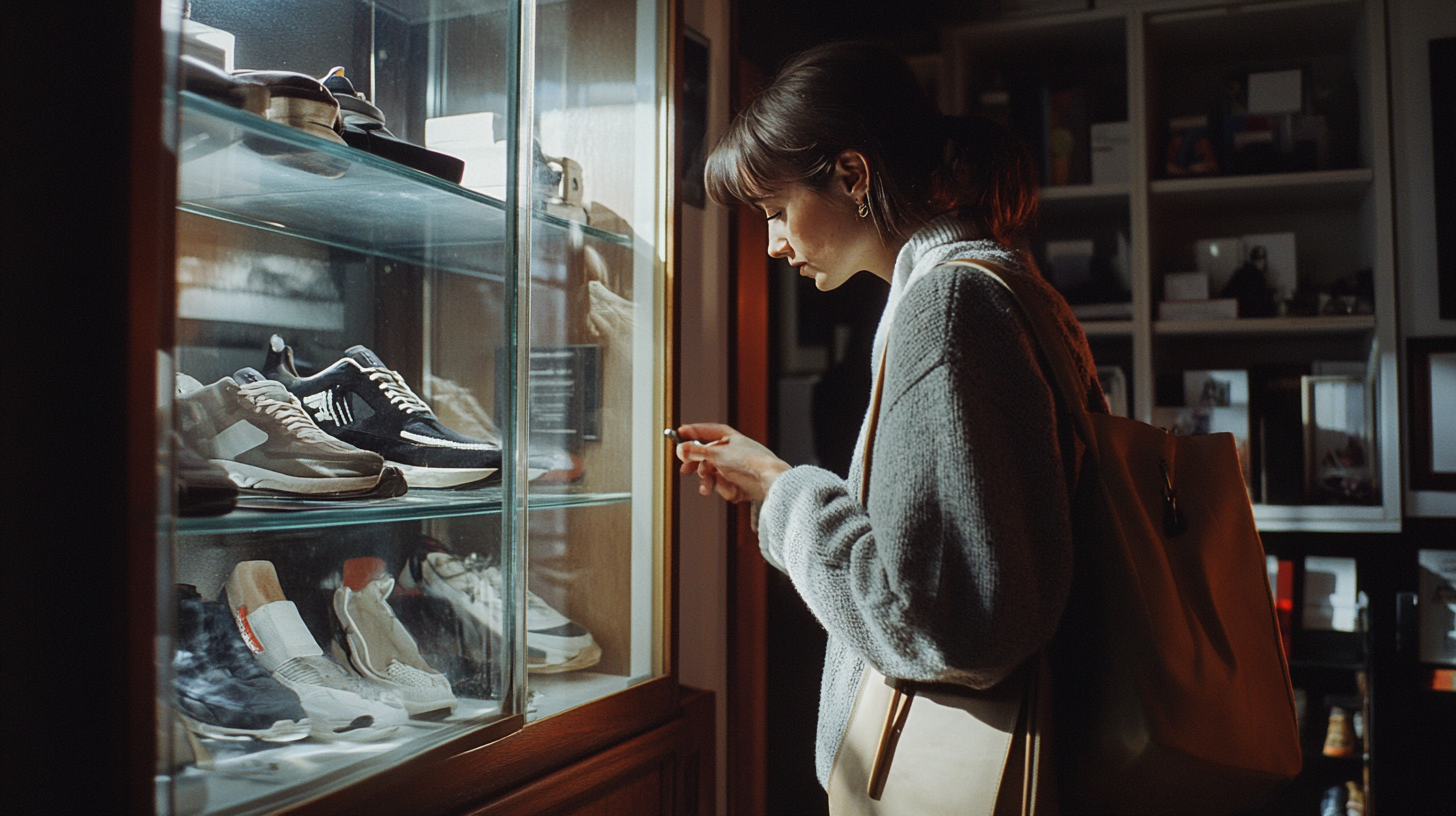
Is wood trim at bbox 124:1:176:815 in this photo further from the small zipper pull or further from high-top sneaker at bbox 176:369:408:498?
the small zipper pull

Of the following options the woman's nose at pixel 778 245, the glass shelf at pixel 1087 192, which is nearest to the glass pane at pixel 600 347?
the woman's nose at pixel 778 245

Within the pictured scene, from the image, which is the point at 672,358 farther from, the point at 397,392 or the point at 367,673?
the point at 367,673

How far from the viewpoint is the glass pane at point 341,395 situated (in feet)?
2.98

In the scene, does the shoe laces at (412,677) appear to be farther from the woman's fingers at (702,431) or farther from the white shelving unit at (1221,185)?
the white shelving unit at (1221,185)

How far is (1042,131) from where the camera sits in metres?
2.58

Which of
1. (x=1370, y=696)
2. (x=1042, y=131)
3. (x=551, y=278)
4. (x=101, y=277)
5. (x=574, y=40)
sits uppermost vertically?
(x=1042, y=131)

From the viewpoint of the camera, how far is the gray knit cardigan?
77cm

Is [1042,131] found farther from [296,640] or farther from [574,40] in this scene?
[296,640]

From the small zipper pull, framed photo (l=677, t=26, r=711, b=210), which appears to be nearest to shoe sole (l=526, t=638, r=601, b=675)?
the small zipper pull

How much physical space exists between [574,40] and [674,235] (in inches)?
13.0

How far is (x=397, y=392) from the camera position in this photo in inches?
48.6

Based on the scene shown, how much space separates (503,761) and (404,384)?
0.50m

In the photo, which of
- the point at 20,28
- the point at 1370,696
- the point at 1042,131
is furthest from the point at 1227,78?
the point at 20,28

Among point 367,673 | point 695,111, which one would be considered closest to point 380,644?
point 367,673
